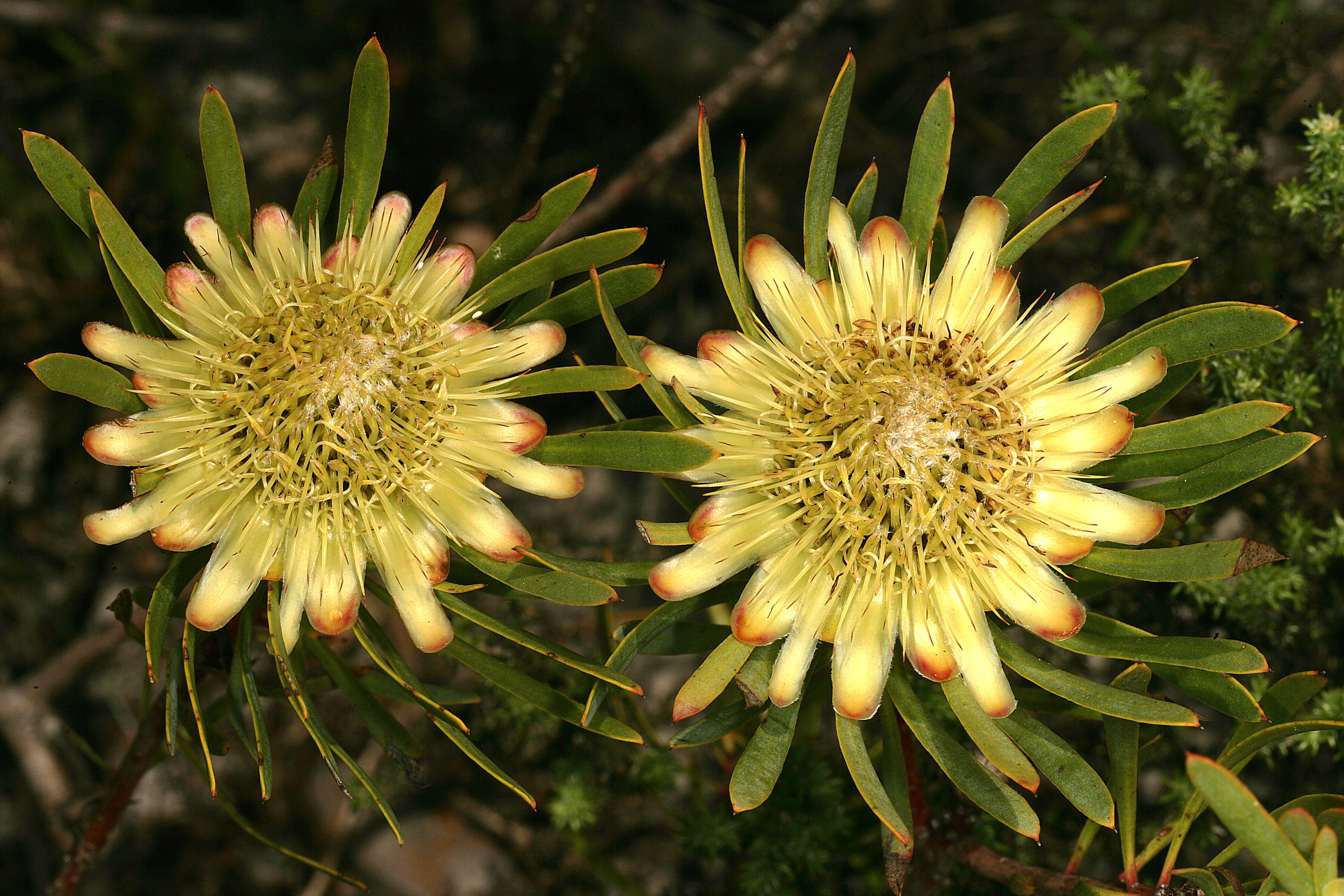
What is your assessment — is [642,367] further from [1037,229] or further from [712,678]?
[1037,229]

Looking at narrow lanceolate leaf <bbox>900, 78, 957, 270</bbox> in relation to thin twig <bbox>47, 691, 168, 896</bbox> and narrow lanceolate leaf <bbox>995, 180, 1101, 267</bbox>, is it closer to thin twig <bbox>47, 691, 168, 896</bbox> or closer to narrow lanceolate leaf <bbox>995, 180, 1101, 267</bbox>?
narrow lanceolate leaf <bbox>995, 180, 1101, 267</bbox>

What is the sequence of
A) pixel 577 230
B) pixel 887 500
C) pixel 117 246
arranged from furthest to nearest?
pixel 577 230, pixel 887 500, pixel 117 246

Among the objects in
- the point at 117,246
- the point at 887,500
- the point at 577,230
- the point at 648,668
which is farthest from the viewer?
the point at 648,668

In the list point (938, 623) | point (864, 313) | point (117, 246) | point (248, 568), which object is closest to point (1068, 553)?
point (938, 623)

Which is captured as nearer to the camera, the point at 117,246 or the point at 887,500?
the point at 117,246

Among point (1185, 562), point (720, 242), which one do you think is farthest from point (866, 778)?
point (720, 242)

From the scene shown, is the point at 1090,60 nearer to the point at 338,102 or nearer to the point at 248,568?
the point at 338,102

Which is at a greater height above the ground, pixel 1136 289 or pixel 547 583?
pixel 1136 289
